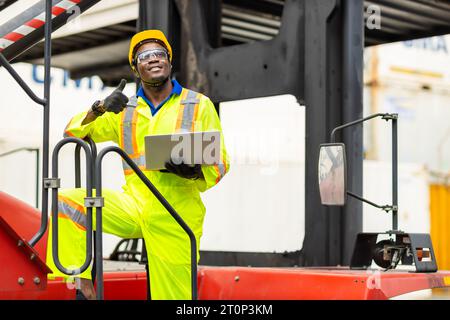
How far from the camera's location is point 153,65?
418 cm

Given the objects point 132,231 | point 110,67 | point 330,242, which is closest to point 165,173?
point 132,231

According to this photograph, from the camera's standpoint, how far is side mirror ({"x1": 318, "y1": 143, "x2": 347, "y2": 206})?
4.08 meters

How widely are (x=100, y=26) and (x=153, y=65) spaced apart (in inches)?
148

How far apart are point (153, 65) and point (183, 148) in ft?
2.15

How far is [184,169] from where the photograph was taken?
3842mm

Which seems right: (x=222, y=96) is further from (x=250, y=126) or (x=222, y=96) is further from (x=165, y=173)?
(x=250, y=126)

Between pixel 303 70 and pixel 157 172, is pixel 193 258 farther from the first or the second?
pixel 303 70

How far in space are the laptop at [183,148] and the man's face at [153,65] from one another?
0.57 m

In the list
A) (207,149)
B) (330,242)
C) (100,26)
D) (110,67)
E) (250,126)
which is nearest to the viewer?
(207,149)

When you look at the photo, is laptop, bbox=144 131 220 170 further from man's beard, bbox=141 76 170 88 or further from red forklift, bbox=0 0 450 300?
man's beard, bbox=141 76 170 88

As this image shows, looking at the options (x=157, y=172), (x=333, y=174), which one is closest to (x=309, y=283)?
(x=333, y=174)

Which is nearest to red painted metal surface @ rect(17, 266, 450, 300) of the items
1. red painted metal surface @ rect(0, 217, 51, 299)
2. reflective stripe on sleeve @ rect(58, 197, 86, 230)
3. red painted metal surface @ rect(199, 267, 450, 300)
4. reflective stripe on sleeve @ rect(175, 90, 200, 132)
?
red painted metal surface @ rect(199, 267, 450, 300)

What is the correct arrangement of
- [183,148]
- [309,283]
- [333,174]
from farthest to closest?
[309,283] → [333,174] → [183,148]
